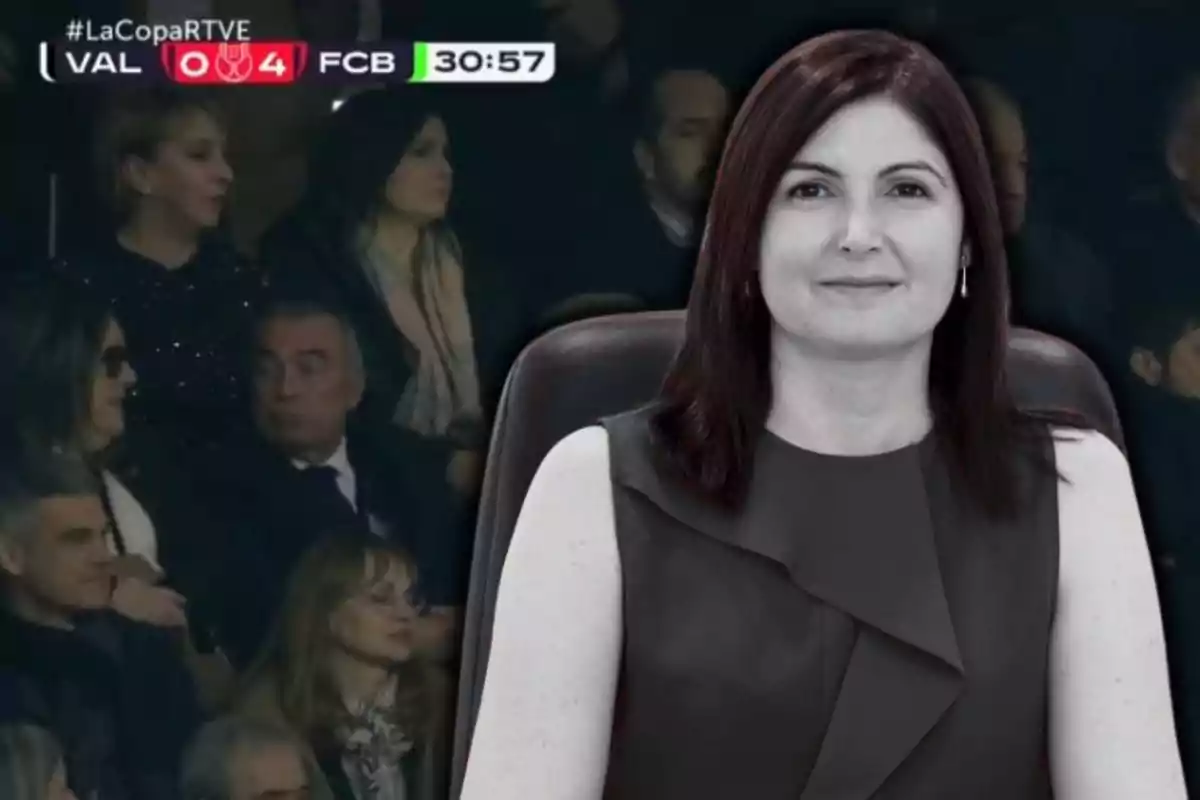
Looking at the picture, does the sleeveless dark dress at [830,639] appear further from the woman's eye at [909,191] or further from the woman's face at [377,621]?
the woman's face at [377,621]

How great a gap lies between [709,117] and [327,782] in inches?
34.9

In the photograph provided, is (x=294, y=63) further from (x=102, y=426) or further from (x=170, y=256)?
(x=102, y=426)

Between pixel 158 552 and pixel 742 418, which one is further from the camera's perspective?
pixel 158 552

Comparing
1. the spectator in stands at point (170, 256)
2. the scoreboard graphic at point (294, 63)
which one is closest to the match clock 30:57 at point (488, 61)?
the scoreboard graphic at point (294, 63)

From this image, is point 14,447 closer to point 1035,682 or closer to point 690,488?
point 690,488

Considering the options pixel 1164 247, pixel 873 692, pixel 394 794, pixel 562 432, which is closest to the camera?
pixel 873 692

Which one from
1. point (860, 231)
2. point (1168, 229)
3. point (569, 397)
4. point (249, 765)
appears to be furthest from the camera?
point (249, 765)

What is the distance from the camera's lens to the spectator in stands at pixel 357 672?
1775mm

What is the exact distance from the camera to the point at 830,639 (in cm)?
115

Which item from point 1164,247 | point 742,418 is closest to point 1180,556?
point 1164,247

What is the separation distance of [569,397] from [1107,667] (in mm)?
491

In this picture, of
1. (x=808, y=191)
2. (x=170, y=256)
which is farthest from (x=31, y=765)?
(x=808, y=191)

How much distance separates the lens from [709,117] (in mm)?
1708

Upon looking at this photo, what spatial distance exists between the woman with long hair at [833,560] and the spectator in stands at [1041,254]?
0.54m
